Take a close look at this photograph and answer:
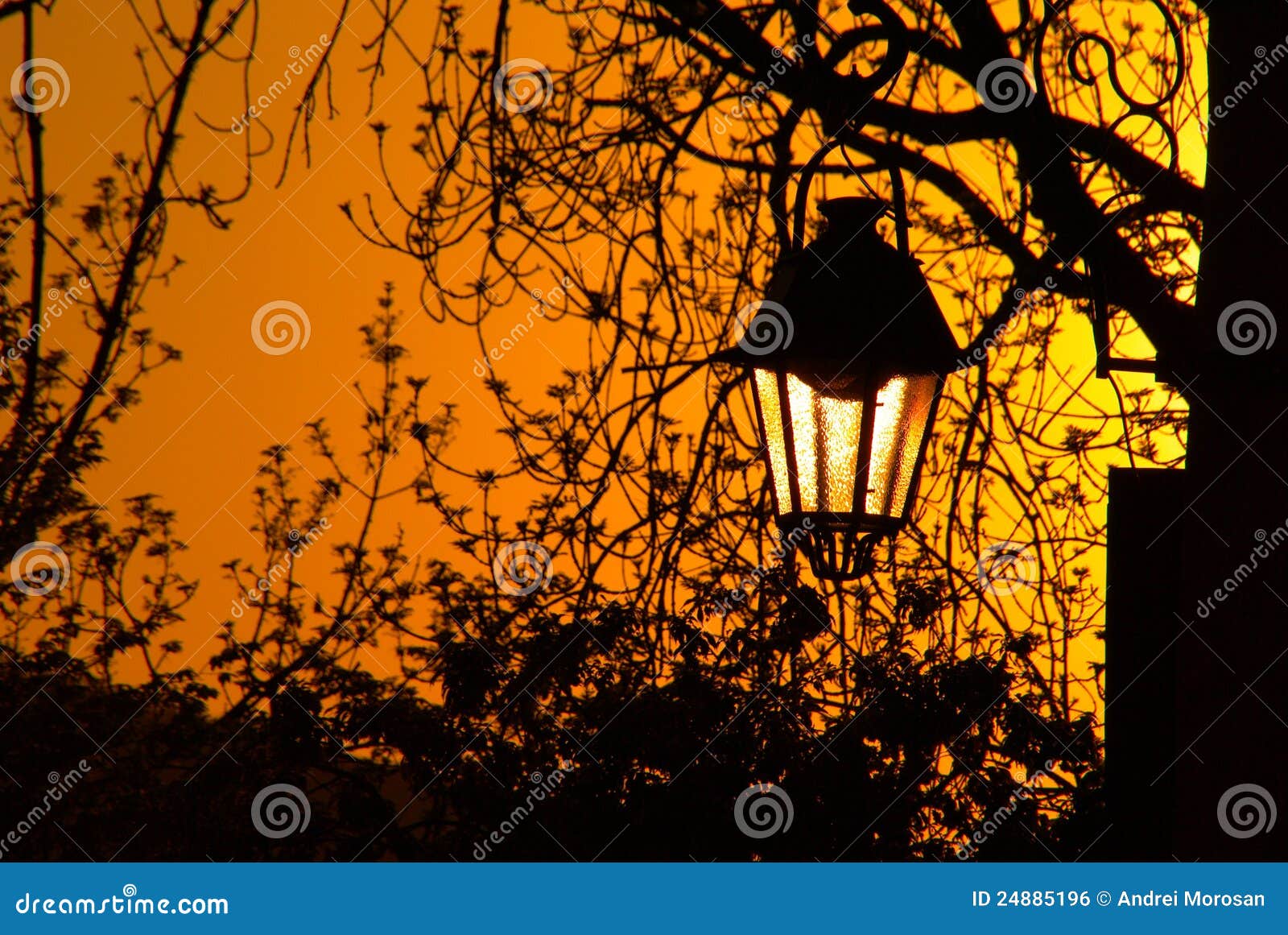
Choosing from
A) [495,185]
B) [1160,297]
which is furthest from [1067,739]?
[495,185]

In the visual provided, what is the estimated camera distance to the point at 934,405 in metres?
3.10

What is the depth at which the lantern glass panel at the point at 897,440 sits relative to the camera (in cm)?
292

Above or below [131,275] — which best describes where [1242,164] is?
above

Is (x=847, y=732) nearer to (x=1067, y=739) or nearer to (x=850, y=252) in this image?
(x=1067, y=739)

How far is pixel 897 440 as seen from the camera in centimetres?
296
